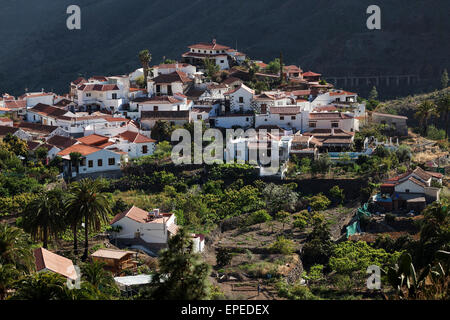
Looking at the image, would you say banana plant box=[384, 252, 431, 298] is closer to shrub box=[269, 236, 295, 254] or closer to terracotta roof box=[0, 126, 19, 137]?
shrub box=[269, 236, 295, 254]

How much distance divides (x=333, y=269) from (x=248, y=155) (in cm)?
1614

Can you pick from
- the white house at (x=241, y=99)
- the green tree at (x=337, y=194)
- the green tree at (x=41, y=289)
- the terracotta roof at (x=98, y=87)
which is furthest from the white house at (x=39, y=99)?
the green tree at (x=41, y=289)

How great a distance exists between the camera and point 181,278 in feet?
67.7

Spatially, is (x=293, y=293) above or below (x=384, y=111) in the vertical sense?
below

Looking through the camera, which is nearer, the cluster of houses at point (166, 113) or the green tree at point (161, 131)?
the cluster of houses at point (166, 113)

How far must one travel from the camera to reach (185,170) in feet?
163

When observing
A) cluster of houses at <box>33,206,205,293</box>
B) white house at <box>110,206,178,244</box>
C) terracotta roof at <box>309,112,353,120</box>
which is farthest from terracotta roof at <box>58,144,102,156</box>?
terracotta roof at <box>309,112,353,120</box>

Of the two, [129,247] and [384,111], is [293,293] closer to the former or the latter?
[129,247]

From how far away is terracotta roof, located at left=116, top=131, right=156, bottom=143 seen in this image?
5216cm

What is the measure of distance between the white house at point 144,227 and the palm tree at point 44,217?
5.00 meters

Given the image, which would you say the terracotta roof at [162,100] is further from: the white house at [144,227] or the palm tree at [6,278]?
the palm tree at [6,278]

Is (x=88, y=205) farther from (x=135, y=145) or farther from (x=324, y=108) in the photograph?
(x=324, y=108)

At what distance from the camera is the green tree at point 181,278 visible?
2017cm

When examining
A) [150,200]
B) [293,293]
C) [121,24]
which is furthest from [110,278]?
[121,24]
